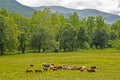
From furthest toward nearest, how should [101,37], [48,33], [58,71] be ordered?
[101,37]
[48,33]
[58,71]

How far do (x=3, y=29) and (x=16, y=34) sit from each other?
5.11 metres

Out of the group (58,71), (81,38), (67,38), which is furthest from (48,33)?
(58,71)

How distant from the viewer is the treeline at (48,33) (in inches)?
3842

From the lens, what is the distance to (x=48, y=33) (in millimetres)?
109500

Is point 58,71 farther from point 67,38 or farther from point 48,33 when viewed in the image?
point 67,38

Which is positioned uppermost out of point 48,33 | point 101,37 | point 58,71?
point 48,33

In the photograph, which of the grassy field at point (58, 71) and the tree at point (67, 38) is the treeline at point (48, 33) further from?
the grassy field at point (58, 71)

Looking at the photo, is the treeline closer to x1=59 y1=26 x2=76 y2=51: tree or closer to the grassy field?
x1=59 y1=26 x2=76 y2=51: tree

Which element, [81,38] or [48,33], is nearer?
[48,33]

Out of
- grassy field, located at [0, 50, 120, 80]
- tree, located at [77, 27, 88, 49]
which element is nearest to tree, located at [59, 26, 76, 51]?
tree, located at [77, 27, 88, 49]

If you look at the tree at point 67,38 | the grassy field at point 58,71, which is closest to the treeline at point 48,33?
the tree at point 67,38

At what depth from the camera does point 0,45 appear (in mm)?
92750

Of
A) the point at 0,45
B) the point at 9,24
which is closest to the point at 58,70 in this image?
the point at 0,45

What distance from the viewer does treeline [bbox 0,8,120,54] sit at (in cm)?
9757
